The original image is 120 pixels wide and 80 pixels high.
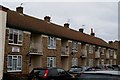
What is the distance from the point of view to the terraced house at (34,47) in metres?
28.1

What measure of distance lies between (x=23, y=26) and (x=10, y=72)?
549cm

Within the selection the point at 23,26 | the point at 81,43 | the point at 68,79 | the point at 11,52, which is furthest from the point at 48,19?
the point at 68,79

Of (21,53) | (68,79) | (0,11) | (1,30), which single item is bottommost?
(68,79)

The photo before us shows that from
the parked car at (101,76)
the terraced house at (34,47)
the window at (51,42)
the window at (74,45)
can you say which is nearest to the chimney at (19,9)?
the terraced house at (34,47)

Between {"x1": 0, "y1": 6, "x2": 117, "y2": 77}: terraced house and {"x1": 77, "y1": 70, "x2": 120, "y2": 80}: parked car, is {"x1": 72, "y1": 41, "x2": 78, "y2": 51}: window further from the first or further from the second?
{"x1": 77, "y1": 70, "x2": 120, "y2": 80}: parked car

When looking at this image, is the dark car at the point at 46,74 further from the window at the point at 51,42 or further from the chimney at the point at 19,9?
the chimney at the point at 19,9

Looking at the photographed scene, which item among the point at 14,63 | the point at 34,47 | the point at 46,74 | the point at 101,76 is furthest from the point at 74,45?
the point at 101,76

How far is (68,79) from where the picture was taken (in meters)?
21.9

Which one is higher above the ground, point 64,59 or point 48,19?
point 48,19

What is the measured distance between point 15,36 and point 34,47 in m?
5.10

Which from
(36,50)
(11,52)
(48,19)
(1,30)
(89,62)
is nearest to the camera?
(1,30)

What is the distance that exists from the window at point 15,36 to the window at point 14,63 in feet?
5.07

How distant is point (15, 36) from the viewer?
94.9 feet

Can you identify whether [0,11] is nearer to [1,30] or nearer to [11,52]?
[1,30]
